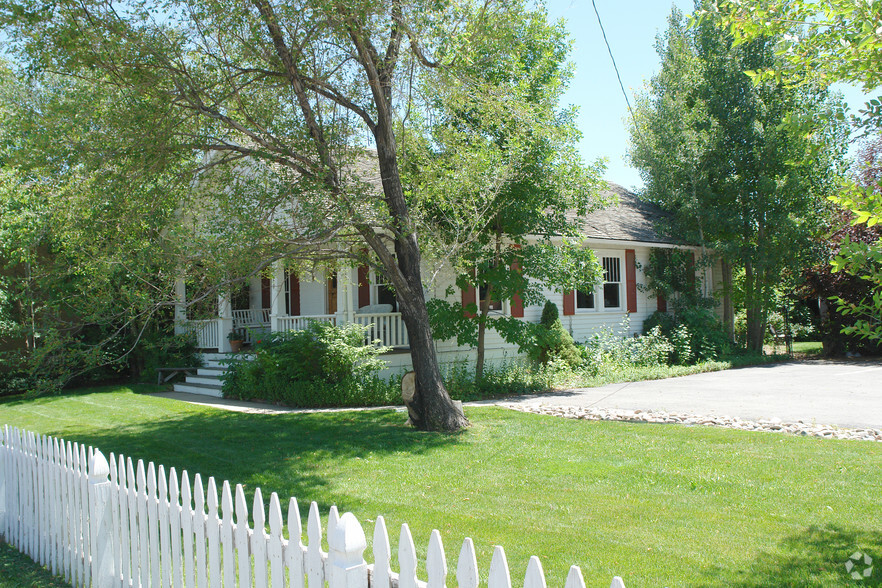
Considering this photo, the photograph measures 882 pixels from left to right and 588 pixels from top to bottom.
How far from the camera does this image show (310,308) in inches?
675

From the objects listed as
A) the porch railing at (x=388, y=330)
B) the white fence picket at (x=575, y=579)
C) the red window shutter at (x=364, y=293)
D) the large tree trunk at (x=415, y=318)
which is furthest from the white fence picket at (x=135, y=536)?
the red window shutter at (x=364, y=293)

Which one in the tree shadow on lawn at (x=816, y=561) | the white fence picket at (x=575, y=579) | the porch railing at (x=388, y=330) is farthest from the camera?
the porch railing at (x=388, y=330)

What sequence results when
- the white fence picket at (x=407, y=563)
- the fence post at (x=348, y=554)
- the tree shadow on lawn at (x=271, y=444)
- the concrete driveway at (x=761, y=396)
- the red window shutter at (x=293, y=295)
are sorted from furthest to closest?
the red window shutter at (x=293, y=295), the concrete driveway at (x=761, y=396), the tree shadow on lawn at (x=271, y=444), the fence post at (x=348, y=554), the white fence picket at (x=407, y=563)

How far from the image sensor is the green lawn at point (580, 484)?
4398 mm

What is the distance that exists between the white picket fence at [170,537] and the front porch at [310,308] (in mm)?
7268

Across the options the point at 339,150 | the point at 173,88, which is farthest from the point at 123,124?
the point at 339,150

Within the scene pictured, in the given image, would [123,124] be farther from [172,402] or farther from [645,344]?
[645,344]

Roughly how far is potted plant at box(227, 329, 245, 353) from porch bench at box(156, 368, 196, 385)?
1.04m

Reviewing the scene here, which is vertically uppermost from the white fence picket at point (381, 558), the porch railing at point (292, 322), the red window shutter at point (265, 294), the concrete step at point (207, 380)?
the red window shutter at point (265, 294)

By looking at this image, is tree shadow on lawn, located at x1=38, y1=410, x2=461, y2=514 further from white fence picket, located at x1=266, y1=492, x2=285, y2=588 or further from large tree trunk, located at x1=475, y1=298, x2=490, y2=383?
large tree trunk, located at x1=475, y1=298, x2=490, y2=383

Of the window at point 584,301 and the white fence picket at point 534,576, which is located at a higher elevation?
the window at point 584,301

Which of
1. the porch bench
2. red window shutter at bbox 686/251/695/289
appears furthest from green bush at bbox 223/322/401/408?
red window shutter at bbox 686/251/695/289

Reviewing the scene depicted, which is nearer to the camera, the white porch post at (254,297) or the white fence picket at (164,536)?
the white fence picket at (164,536)

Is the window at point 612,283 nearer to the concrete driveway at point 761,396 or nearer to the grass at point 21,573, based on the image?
the concrete driveway at point 761,396
